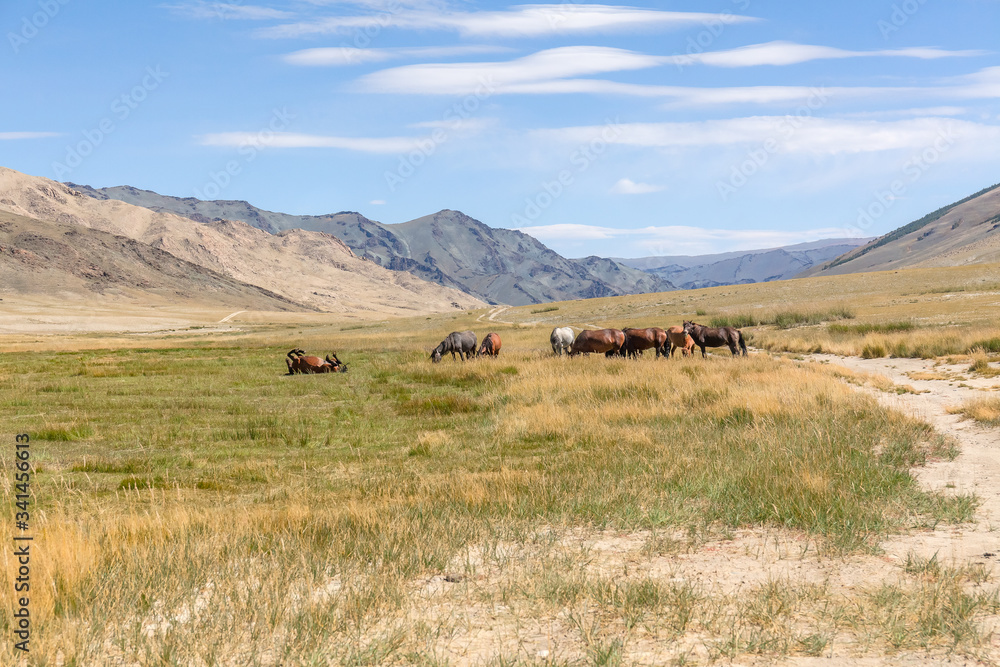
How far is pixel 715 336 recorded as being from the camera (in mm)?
29656

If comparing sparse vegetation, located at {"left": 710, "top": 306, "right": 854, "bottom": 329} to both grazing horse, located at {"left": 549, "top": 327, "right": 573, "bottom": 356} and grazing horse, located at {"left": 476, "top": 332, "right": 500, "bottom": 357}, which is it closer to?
grazing horse, located at {"left": 549, "top": 327, "right": 573, "bottom": 356}

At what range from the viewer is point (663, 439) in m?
12.7

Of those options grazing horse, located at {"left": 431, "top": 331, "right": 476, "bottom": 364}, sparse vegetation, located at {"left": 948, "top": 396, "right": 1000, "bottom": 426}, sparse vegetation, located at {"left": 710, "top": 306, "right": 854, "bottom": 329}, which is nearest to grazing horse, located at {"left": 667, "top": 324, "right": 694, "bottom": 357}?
grazing horse, located at {"left": 431, "top": 331, "right": 476, "bottom": 364}

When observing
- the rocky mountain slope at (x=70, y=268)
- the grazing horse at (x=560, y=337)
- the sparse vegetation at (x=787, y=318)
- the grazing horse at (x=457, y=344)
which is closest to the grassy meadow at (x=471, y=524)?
the grazing horse at (x=457, y=344)

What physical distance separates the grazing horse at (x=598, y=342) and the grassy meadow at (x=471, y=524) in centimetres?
1031

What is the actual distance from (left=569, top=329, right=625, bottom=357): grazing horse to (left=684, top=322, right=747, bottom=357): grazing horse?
310cm

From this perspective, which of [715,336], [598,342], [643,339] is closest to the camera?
[598,342]

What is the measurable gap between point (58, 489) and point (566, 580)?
7.77 metres

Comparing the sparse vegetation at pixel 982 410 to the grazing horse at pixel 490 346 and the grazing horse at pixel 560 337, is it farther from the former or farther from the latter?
the grazing horse at pixel 490 346

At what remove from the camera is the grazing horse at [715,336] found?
95.8ft

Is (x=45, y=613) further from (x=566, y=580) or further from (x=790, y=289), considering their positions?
(x=790, y=289)

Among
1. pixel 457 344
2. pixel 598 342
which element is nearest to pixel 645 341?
pixel 598 342

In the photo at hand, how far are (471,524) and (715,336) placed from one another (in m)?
23.8

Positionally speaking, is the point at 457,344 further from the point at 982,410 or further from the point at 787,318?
the point at 787,318
